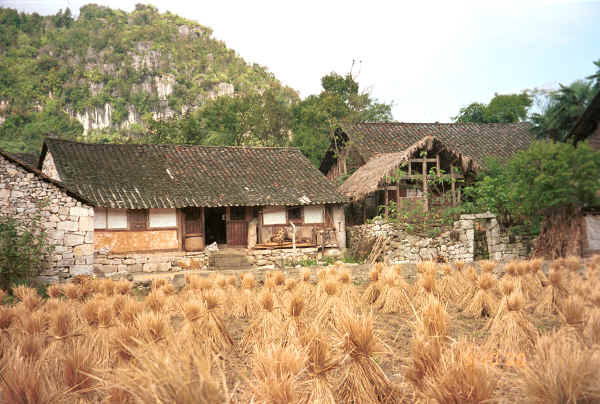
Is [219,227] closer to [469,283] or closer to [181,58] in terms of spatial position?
[469,283]

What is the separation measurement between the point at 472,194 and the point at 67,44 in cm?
7720

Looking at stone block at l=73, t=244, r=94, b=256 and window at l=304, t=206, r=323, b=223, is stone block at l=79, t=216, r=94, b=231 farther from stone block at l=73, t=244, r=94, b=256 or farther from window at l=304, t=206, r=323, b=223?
window at l=304, t=206, r=323, b=223

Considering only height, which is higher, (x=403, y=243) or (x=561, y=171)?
→ (x=561, y=171)

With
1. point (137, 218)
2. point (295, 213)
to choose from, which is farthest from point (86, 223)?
point (295, 213)

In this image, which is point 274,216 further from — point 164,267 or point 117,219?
point 117,219

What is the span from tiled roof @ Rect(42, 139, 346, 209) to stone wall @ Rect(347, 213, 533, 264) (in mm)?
3053

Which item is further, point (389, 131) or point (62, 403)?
point (389, 131)

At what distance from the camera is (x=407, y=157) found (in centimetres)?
1702

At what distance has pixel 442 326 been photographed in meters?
3.79

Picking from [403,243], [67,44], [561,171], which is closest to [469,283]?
[561,171]

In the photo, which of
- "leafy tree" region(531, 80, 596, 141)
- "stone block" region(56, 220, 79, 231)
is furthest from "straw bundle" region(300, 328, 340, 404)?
"leafy tree" region(531, 80, 596, 141)

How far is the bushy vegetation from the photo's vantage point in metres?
2.20

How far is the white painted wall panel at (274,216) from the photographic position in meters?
17.4

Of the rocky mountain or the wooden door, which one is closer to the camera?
the wooden door
